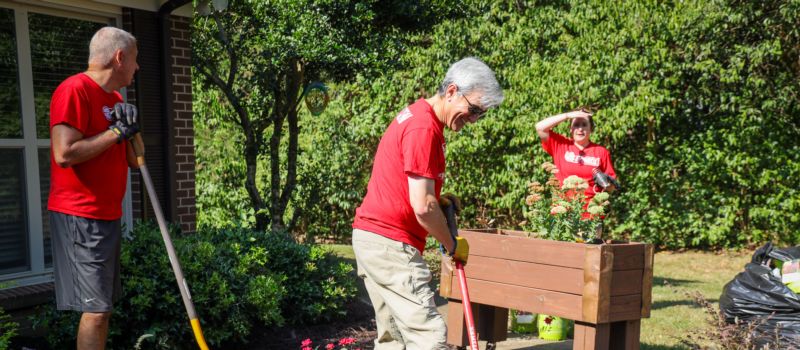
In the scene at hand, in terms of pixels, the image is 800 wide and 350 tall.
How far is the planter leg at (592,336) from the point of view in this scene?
4.39m

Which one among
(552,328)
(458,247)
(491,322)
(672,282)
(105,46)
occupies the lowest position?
(672,282)

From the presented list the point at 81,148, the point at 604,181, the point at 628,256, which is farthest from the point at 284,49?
the point at 628,256

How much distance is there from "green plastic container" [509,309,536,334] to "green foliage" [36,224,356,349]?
1.29 m

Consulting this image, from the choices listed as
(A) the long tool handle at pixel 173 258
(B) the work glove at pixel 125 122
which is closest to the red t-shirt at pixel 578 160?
(A) the long tool handle at pixel 173 258

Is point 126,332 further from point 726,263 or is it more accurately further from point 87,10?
point 726,263

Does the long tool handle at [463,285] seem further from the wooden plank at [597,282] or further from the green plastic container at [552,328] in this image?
the green plastic container at [552,328]

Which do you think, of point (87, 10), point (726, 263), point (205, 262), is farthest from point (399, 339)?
point (726, 263)

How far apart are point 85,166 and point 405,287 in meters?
1.65

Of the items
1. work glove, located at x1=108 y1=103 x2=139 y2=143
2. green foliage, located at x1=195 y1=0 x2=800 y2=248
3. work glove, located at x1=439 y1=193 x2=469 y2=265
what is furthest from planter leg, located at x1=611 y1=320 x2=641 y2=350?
green foliage, located at x1=195 y1=0 x2=800 y2=248

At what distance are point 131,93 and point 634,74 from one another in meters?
6.23

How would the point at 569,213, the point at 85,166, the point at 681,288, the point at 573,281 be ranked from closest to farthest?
the point at 85,166
the point at 573,281
the point at 569,213
the point at 681,288

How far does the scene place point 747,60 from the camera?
33.1ft

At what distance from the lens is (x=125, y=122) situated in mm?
3727

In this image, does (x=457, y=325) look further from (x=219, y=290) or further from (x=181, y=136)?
(x=181, y=136)
